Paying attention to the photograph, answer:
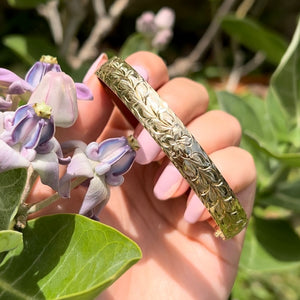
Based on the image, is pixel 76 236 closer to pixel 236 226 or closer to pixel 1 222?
pixel 1 222

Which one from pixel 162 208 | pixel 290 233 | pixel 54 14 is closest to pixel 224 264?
pixel 162 208

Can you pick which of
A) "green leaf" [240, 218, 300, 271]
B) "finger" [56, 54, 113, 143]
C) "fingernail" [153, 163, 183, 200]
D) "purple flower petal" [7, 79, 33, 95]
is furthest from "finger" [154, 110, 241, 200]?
"green leaf" [240, 218, 300, 271]

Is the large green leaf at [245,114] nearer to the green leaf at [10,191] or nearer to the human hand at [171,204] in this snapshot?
the human hand at [171,204]

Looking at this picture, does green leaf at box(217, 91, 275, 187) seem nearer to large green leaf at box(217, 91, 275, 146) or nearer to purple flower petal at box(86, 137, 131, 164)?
large green leaf at box(217, 91, 275, 146)

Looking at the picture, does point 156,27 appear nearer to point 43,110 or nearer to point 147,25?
point 147,25

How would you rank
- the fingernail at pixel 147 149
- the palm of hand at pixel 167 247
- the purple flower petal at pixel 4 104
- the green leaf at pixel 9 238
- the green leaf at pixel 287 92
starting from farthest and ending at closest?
the green leaf at pixel 287 92 → the palm of hand at pixel 167 247 → the fingernail at pixel 147 149 → the purple flower petal at pixel 4 104 → the green leaf at pixel 9 238

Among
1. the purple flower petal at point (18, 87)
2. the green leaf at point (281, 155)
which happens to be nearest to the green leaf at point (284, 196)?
the green leaf at point (281, 155)
